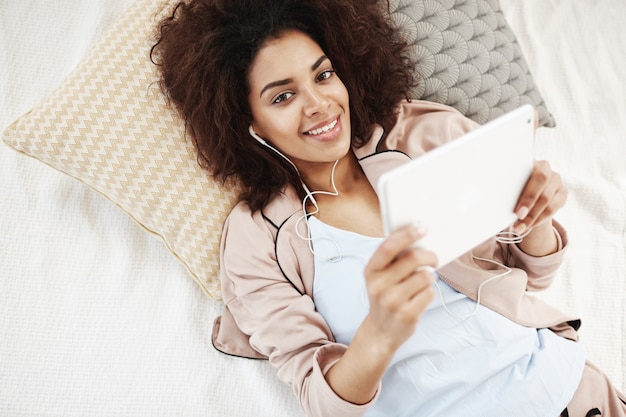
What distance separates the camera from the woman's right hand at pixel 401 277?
675 millimetres

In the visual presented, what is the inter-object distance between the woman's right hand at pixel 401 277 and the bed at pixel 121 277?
599 millimetres

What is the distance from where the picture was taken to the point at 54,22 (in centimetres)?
144

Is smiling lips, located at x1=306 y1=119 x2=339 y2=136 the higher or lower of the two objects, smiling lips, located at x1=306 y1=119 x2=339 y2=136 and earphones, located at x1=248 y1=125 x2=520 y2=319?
the higher

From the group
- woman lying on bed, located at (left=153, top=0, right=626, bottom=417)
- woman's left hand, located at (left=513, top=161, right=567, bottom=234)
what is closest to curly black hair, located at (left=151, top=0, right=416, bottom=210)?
woman lying on bed, located at (left=153, top=0, right=626, bottom=417)

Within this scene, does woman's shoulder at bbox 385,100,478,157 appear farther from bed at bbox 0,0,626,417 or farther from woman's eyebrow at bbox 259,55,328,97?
bed at bbox 0,0,626,417

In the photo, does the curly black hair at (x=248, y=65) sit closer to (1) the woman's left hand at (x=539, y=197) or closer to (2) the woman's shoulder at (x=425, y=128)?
(2) the woman's shoulder at (x=425, y=128)

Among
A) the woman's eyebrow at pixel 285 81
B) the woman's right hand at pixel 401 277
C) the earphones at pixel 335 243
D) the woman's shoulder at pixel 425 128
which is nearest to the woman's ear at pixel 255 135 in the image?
the earphones at pixel 335 243

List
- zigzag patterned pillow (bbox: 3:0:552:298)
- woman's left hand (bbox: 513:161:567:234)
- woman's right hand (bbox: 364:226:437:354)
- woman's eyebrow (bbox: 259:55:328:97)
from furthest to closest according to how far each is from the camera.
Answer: zigzag patterned pillow (bbox: 3:0:552:298) < woman's eyebrow (bbox: 259:55:328:97) < woman's left hand (bbox: 513:161:567:234) < woman's right hand (bbox: 364:226:437:354)

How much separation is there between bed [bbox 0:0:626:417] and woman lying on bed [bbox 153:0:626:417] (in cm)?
17

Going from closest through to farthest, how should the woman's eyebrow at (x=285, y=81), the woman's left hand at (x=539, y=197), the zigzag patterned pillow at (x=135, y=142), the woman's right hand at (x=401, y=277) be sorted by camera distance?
the woman's right hand at (x=401, y=277)
the woman's left hand at (x=539, y=197)
the woman's eyebrow at (x=285, y=81)
the zigzag patterned pillow at (x=135, y=142)

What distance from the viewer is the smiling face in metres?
1.00

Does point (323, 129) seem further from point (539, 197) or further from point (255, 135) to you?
point (539, 197)

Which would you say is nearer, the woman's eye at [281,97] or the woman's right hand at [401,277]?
the woman's right hand at [401,277]

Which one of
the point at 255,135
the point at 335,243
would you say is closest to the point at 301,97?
the point at 255,135
